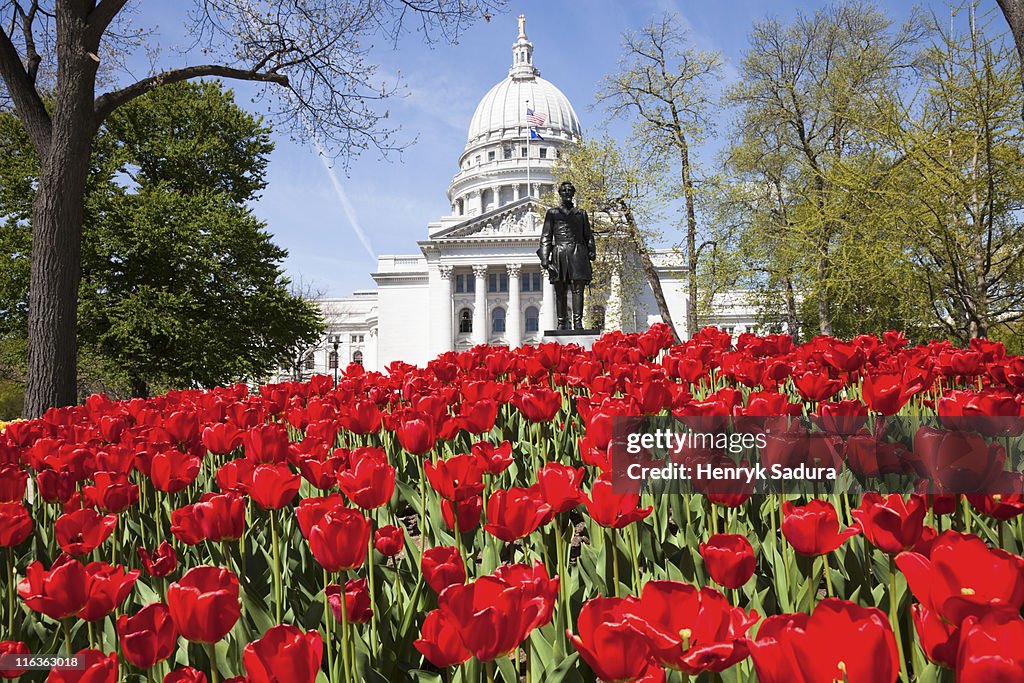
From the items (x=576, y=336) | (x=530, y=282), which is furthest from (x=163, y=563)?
(x=530, y=282)

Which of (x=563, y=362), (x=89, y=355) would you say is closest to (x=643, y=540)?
(x=563, y=362)

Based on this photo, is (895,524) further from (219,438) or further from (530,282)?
(530,282)

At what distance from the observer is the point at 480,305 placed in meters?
58.9

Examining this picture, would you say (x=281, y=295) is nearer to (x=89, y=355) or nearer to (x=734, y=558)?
(x=89, y=355)

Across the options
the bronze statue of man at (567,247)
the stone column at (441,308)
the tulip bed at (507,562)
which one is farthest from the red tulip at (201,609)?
the stone column at (441,308)

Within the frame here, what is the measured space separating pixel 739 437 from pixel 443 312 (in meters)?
57.7

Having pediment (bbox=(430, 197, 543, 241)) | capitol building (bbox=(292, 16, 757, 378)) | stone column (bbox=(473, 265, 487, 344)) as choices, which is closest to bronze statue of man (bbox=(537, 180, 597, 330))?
capitol building (bbox=(292, 16, 757, 378))

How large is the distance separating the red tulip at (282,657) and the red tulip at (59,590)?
0.58 meters

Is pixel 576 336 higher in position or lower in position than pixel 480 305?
lower

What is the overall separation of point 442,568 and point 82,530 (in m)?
1.12

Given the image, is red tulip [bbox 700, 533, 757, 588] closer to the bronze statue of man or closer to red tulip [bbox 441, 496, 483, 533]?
red tulip [bbox 441, 496, 483, 533]

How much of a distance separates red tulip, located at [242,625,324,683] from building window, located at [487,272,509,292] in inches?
2362

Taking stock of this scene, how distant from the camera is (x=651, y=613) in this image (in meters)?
0.87

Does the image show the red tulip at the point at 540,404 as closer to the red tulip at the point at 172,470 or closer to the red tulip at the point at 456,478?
the red tulip at the point at 456,478
